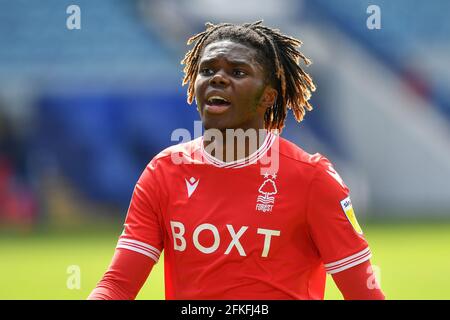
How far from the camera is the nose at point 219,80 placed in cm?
403

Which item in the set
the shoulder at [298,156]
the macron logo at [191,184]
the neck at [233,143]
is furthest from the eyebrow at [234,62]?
the macron logo at [191,184]

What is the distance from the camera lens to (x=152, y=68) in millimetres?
17047

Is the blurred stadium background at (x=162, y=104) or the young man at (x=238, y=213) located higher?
the blurred stadium background at (x=162, y=104)

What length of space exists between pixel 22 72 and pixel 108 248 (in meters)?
5.50

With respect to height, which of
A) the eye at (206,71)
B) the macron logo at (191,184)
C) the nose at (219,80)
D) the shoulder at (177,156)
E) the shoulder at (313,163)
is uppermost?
the eye at (206,71)

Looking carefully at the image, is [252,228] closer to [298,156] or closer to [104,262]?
[298,156]

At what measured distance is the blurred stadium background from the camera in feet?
53.0

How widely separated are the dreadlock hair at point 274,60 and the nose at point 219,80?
0.26 meters

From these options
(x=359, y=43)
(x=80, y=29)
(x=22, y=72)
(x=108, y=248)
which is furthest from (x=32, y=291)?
(x=359, y=43)

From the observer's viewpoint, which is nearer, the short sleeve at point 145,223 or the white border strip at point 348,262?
the white border strip at point 348,262

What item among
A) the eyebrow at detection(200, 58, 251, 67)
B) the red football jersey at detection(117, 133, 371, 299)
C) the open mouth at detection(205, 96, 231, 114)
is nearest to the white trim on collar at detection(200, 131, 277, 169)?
the red football jersey at detection(117, 133, 371, 299)

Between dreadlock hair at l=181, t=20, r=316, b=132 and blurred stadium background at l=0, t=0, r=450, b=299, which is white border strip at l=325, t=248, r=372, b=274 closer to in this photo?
dreadlock hair at l=181, t=20, r=316, b=132

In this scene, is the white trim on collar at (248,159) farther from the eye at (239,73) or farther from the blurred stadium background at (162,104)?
the blurred stadium background at (162,104)

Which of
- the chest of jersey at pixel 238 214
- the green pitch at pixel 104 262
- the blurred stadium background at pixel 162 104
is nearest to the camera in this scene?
the chest of jersey at pixel 238 214
